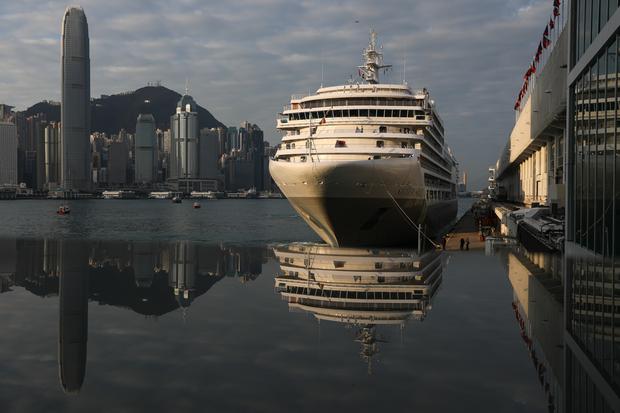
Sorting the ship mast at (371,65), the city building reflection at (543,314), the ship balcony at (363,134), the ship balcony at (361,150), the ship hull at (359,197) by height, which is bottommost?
the city building reflection at (543,314)

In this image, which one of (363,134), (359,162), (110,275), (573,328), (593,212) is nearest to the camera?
(573,328)

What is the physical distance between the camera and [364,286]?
2262 cm

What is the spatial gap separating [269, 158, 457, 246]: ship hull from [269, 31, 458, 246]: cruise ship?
6 centimetres

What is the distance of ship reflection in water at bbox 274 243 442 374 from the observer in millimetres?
17109

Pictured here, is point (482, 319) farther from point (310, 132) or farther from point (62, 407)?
point (310, 132)

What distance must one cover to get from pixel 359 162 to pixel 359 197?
91.0 inches

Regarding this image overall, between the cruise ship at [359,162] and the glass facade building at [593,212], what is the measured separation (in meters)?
10.0

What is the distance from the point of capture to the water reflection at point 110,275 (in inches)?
651

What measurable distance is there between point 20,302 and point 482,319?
15.6 metres

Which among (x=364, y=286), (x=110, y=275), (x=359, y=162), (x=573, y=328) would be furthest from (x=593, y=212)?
(x=110, y=275)

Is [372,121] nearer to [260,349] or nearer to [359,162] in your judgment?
[359,162]

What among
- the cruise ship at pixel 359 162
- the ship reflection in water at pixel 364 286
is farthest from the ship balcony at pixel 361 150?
the ship reflection in water at pixel 364 286

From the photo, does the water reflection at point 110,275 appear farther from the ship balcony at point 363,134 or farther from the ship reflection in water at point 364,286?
the ship balcony at point 363,134

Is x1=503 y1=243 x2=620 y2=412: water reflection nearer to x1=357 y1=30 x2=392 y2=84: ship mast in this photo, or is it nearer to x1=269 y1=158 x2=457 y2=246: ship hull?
x1=269 y1=158 x2=457 y2=246: ship hull
